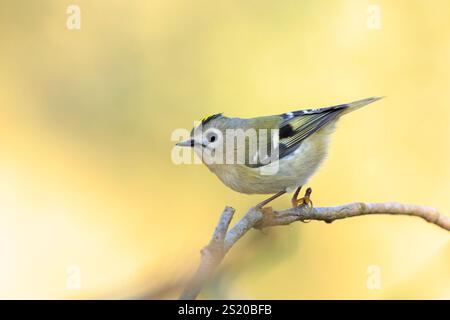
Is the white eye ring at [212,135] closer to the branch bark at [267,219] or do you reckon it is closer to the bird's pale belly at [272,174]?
the bird's pale belly at [272,174]

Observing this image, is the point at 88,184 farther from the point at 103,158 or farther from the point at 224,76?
the point at 224,76

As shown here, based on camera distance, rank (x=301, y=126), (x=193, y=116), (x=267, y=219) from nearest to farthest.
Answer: (x=267, y=219) < (x=301, y=126) < (x=193, y=116)

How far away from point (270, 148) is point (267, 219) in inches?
18.3

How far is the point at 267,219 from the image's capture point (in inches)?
57.9

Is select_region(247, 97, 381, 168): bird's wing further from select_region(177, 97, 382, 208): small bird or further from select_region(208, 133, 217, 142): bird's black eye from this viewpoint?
select_region(208, 133, 217, 142): bird's black eye

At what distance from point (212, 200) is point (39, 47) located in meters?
1.39

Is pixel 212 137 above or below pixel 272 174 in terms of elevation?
above

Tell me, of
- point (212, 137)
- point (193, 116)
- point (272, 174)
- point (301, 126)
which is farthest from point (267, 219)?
point (193, 116)

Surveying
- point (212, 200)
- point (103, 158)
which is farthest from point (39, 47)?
point (212, 200)

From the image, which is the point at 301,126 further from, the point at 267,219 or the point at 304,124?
the point at 267,219

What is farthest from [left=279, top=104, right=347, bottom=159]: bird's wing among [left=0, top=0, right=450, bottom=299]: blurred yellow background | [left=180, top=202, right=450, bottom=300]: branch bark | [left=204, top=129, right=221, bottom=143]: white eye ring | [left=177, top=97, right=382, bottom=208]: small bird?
[left=0, top=0, right=450, bottom=299]: blurred yellow background

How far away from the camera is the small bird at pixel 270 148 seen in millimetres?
1797

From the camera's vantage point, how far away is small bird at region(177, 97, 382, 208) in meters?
1.80

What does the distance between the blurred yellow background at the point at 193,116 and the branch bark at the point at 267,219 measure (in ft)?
2.94
